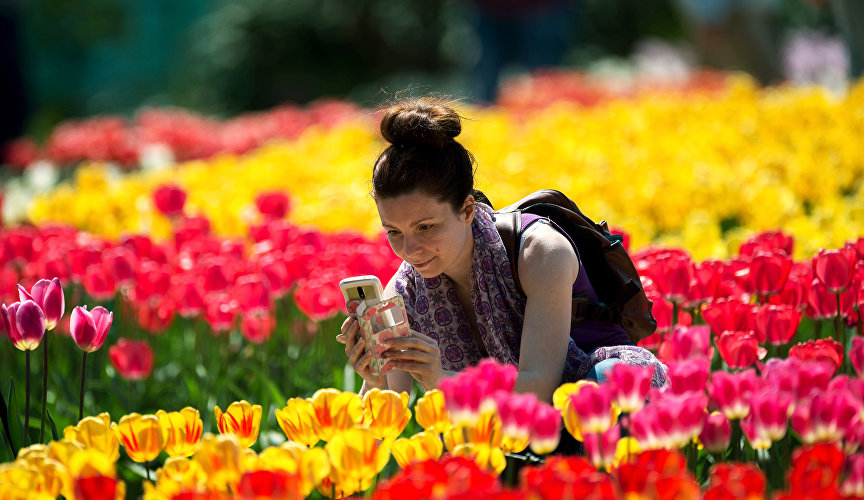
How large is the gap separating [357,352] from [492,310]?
327 mm

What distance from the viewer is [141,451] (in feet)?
5.63

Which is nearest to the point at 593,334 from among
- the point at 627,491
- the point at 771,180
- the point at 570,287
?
the point at 570,287

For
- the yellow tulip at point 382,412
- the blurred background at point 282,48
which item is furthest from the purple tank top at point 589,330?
the blurred background at point 282,48

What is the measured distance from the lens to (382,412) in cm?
177

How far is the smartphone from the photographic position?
2.07m

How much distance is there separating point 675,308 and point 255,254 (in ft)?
4.82

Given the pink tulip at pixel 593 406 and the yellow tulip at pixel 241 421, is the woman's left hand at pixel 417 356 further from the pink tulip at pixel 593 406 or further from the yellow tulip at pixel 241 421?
the pink tulip at pixel 593 406

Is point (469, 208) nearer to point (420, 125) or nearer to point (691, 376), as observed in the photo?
point (420, 125)

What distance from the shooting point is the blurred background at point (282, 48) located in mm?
15641

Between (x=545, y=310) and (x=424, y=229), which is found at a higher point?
(x=424, y=229)

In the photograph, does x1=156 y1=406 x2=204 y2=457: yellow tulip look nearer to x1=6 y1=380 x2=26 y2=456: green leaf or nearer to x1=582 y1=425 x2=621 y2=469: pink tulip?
x1=6 y1=380 x2=26 y2=456: green leaf

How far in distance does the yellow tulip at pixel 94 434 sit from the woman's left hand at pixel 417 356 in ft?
1.79

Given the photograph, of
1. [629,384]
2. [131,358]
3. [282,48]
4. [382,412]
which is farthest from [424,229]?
[282,48]

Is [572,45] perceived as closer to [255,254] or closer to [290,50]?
[290,50]
